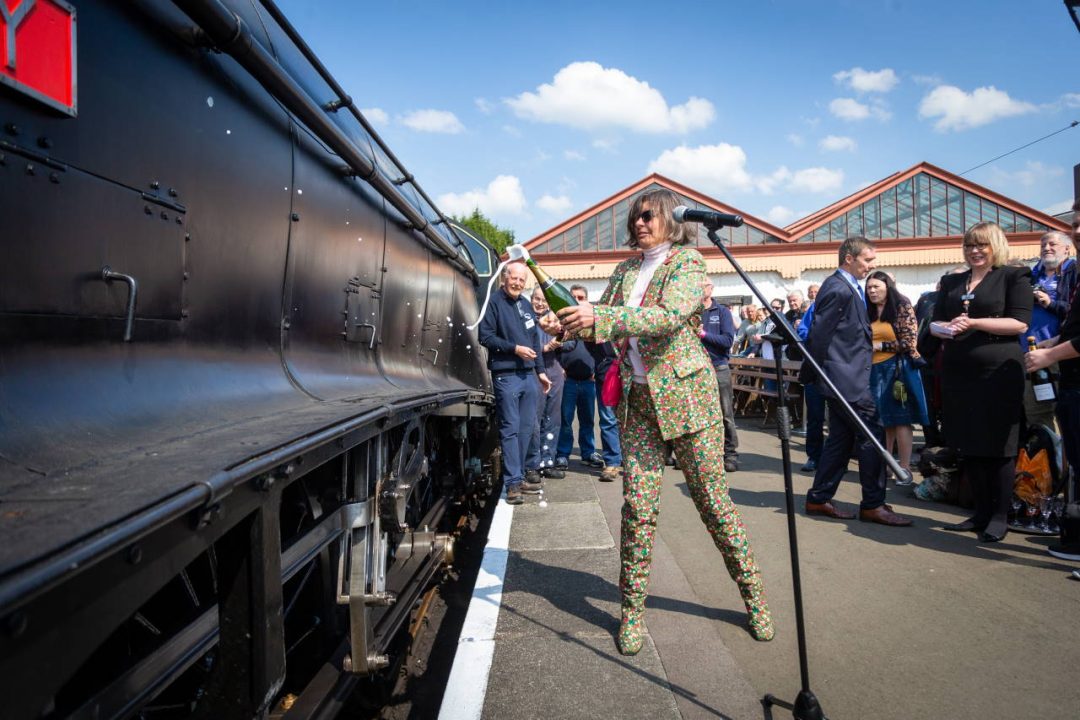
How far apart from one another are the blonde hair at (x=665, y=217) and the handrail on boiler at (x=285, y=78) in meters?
1.12

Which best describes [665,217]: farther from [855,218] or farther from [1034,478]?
[855,218]

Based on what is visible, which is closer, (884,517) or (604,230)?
(884,517)

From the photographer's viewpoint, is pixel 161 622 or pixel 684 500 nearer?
pixel 161 622

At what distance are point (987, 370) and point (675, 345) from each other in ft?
8.23

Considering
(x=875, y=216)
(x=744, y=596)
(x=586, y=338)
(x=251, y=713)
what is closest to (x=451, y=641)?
(x=744, y=596)

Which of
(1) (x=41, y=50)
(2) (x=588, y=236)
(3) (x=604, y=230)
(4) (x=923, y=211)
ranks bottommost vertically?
(1) (x=41, y=50)

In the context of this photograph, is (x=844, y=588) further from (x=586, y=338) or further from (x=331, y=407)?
(x=331, y=407)

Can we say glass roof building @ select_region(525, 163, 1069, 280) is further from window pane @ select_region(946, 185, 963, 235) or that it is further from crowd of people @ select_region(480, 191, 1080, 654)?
crowd of people @ select_region(480, 191, 1080, 654)

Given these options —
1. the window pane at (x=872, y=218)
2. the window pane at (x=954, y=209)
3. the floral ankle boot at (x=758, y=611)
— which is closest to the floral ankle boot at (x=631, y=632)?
the floral ankle boot at (x=758, y=611)

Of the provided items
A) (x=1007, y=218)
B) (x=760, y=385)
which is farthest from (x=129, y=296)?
(x=1007, y=218)

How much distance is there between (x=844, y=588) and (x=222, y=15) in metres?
3.50

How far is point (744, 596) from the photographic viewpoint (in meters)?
2.72

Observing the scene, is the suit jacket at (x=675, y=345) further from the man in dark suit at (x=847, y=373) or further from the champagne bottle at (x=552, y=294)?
the man in dark suit at (x=847, y=373)

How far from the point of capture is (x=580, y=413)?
673 cm
